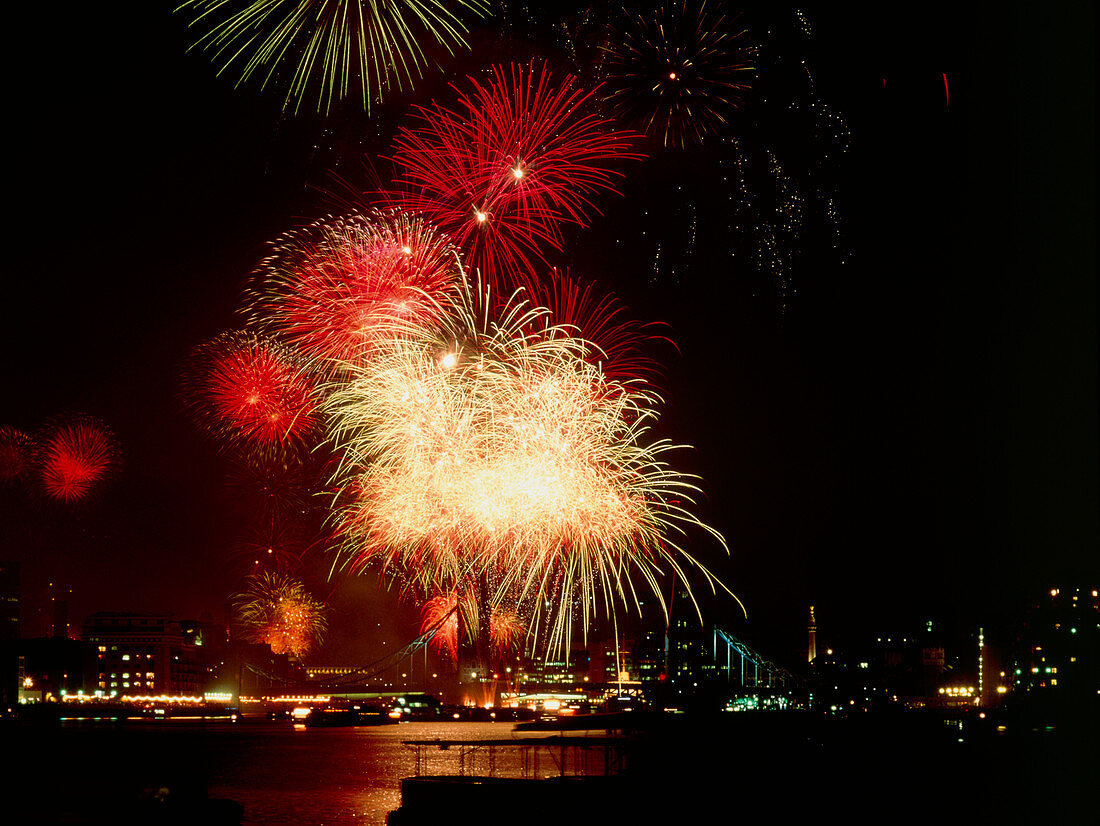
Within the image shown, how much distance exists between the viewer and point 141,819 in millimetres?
23688

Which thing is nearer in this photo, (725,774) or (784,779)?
(725,774)

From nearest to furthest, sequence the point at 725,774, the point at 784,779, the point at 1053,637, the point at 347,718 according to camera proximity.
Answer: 1. the point at 725,774
2. the point at 784,779
3. the point at 347,718
4. the point at 1053,637

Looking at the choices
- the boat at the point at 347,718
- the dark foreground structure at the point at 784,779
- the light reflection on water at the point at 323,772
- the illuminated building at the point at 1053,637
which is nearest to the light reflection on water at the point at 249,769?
the light reflection on water at the point at 323,772

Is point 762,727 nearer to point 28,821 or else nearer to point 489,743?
point 489,743

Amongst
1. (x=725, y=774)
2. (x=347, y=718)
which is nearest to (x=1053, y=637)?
(x=347, y=718)

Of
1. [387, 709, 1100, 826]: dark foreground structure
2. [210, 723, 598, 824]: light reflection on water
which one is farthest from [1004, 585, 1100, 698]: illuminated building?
[210, 723, 598, 824]: light reflection on water

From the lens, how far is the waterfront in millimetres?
25766

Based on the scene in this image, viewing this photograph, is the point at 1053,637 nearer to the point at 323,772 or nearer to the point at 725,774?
the point at 323,772

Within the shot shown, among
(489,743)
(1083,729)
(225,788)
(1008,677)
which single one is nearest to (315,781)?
(225,788)

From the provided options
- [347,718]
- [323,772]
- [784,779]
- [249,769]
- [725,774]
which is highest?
[725,774]

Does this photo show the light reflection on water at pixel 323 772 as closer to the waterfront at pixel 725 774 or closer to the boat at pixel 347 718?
the waterfront at pixel 725 774

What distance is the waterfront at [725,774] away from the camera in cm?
2577

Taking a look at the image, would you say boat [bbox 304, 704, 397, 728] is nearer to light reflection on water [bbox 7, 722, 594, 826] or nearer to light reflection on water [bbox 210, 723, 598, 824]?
light reflection on water [bbox 7, 722, 594, 826]

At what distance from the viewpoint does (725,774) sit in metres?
25.9
